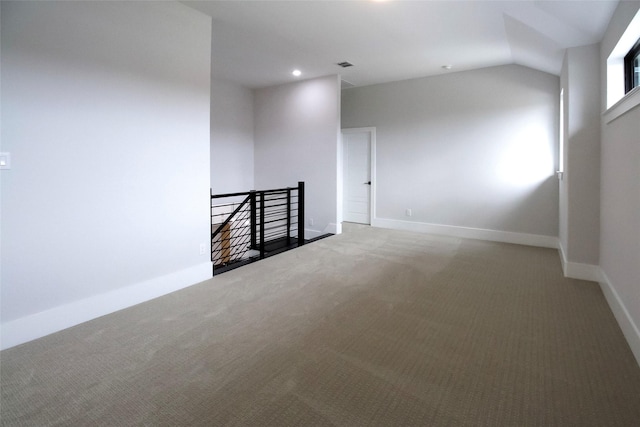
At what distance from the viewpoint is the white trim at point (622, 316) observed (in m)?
2.11

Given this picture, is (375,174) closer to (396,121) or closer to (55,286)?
(396,121)

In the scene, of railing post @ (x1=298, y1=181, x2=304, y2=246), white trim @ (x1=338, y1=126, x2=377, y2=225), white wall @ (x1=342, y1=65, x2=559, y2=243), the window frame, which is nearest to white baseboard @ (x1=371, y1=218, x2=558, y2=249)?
white wall @ (x1=342, y1=65, x2=559, y2=243)

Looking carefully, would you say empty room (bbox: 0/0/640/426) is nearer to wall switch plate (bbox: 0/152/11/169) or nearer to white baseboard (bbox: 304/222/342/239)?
wall switch plate (bbox: 0/152/11/169)

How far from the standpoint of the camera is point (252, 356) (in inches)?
82.0

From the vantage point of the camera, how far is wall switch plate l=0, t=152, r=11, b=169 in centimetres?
214

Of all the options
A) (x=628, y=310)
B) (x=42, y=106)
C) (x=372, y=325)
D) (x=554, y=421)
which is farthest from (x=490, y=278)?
(x=42, y=106)

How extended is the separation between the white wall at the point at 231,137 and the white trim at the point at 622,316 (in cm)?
571

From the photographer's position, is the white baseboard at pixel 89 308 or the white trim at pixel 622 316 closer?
the white trim at pixel 622 316

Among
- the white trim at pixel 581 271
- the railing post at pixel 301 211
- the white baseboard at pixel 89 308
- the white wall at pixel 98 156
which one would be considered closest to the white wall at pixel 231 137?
the railing post at pixel 301 211

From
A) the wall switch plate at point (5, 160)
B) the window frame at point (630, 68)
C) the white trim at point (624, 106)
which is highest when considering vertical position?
the window frame at point (630, 68)

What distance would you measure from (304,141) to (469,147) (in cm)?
291

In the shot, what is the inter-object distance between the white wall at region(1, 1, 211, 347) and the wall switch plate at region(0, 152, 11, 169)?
42mm

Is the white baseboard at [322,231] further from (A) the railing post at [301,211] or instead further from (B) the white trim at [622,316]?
(B) the white trim at [622,316]

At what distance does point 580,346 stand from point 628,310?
504 mm
